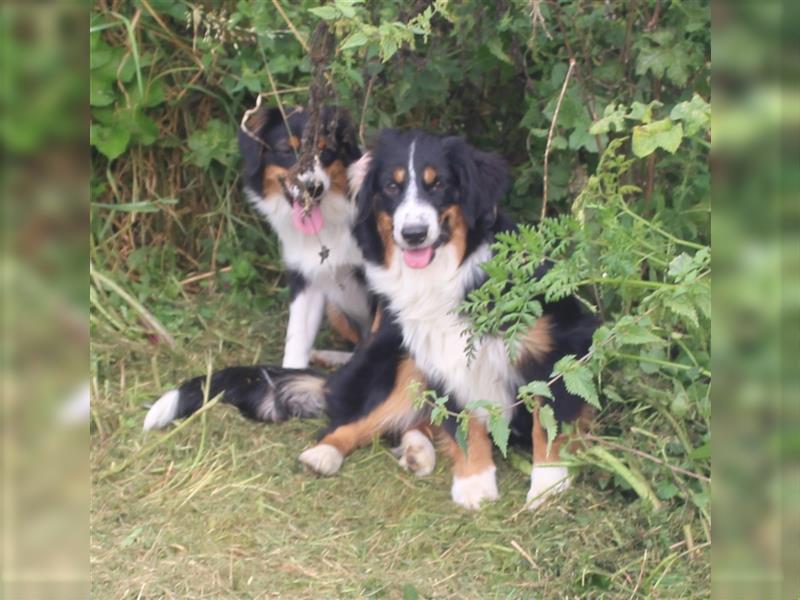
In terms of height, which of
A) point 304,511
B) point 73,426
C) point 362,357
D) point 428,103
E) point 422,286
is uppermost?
point 428,103

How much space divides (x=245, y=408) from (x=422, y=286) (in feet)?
3.08

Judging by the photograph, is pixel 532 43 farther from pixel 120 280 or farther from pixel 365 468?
pixel 120 280

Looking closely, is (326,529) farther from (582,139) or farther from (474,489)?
(582,139)

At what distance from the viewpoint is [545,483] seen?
3.79 meters

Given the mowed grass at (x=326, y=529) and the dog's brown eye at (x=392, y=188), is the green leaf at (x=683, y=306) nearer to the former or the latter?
the mowed grass at (x=326, y=529)

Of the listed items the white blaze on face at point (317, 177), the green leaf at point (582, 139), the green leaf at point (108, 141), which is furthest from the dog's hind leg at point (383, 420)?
the green leaf at point (108, 141)

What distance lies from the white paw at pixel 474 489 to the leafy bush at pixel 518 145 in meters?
0.45

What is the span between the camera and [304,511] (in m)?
3.78

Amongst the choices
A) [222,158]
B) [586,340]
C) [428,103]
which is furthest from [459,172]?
[222,158]

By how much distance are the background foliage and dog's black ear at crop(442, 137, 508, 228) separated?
259mm

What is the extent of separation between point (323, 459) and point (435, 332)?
0.65 m

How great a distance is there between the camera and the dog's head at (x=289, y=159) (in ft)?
15.7

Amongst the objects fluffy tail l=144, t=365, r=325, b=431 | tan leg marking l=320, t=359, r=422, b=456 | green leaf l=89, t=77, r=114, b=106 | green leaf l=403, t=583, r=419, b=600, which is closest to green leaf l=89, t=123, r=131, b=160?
green leaf l=89, t=77, r=114, b=106

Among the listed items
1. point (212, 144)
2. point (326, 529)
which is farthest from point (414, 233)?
point (212, 144)
